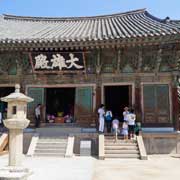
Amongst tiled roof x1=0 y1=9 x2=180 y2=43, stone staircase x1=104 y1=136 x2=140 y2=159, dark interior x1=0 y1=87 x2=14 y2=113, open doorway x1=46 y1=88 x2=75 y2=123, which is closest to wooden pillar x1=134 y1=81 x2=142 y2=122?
stone staircase x1=104 y1=136 x2=140 y2=159

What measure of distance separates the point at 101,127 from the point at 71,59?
3588 millimetres

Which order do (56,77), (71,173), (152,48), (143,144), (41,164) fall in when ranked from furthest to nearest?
(56,77) < (152,48) < (143,144) < (41,164) < (71,173)

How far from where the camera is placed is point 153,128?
1381 cm

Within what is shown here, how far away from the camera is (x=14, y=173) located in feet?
22.2

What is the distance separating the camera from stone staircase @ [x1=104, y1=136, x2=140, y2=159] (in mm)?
11617

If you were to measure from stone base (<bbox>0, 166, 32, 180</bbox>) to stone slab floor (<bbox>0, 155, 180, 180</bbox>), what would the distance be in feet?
2.42

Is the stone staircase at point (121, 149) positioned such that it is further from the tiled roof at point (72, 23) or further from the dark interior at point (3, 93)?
the tiled roof at point (72, 23)

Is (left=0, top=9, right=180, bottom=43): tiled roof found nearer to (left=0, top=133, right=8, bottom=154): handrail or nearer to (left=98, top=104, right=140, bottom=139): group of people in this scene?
(left=98, top=104, right=140, bottom=139): group of people

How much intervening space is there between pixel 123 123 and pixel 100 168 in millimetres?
4391

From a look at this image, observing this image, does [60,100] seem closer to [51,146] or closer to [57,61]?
[57,61]

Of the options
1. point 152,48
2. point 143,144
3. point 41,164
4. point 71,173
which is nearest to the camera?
point 71,173

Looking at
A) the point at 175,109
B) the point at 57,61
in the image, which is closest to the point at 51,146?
the point at 57,61

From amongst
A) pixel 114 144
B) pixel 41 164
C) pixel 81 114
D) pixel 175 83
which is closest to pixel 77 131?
pixel 81 114

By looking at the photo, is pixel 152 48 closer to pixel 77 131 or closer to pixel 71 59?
pixel 71 59
